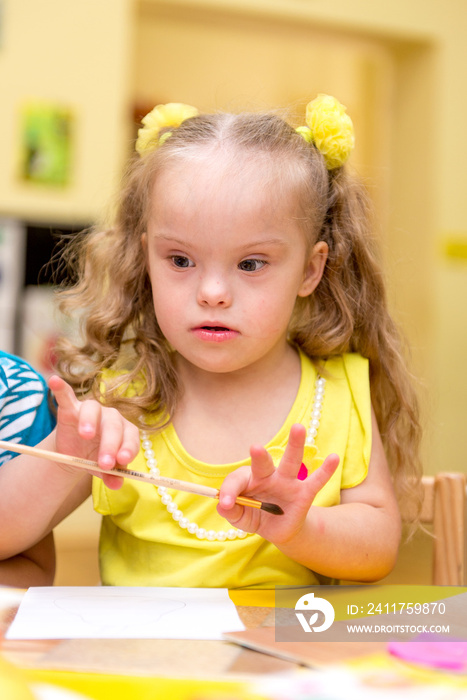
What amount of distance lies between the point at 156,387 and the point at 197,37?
3444 millimetres

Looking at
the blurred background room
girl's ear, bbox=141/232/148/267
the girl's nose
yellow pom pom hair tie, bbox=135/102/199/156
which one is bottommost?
the blurred background room

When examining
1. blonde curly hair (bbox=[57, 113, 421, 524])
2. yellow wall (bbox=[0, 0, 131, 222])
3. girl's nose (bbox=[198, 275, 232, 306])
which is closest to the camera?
girl's nose (bbox=[198, 275, 232, 306])

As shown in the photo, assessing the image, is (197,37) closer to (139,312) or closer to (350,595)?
(139,312)

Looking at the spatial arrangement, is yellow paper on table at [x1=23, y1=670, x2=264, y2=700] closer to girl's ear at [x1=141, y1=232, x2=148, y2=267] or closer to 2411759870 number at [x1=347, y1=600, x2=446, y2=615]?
2411759870 number at [x1=347, y1=600, x2=446, y2=615]

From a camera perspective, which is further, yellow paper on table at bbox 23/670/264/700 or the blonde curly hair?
the blonde curly hair

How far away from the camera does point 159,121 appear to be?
3.16ft

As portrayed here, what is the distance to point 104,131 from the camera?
2.64 meters

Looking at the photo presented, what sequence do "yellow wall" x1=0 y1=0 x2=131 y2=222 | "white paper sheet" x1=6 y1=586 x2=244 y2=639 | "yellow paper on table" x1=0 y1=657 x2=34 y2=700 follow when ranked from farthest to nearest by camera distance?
"yellow wall" x1=0 y1=0 x2=131 y2=222 < "white paper sheet" x1=6 y1=586 x2=244 y2=639 < "yellow paper on table" x1=0 y1=657 x2=34 y2=700

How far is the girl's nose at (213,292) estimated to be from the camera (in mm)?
776

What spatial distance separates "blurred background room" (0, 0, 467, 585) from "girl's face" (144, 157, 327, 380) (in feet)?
3.12

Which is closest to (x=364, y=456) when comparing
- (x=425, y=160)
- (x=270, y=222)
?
(x=270, y=222)

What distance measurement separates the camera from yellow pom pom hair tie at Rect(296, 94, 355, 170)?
916 mm

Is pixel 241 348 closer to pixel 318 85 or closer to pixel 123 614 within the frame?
pixel 123 614

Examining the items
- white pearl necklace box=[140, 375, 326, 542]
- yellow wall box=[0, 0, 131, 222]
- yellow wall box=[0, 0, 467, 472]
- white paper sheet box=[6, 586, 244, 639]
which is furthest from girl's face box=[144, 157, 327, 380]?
yellow wall box=[0, 0, 131, 222]
